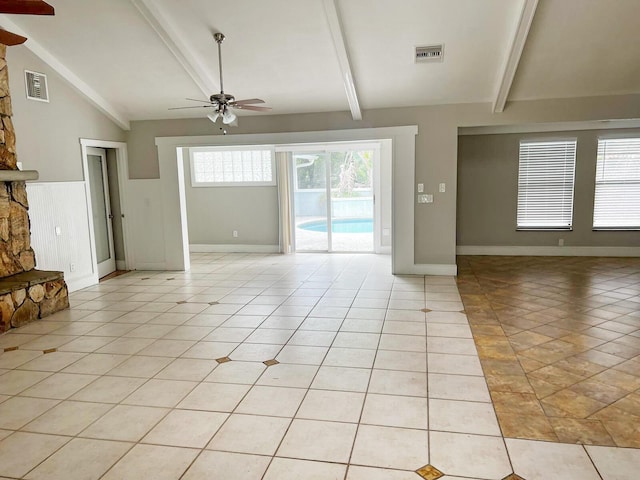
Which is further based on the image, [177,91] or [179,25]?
[177,91]

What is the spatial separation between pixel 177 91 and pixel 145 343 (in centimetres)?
372

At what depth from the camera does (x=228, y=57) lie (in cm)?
523

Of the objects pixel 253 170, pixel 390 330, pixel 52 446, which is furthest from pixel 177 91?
pixel 52 446

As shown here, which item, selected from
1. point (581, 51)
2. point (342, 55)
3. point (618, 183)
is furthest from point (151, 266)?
point (618, 183)

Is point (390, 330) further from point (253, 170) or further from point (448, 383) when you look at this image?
point (253, 170)

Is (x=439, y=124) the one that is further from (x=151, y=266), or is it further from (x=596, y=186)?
(x=151, y=266)

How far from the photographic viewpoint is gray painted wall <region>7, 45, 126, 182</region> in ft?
16.8

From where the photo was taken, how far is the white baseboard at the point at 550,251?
7.48 metres

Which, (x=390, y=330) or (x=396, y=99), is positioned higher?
(x=396, y=99)

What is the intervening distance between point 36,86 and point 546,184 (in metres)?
7.82

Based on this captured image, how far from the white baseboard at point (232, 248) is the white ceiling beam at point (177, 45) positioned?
11.8 feet

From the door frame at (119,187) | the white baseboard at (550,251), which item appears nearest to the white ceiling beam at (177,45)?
the door frame at (119,187)

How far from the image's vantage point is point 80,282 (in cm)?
616

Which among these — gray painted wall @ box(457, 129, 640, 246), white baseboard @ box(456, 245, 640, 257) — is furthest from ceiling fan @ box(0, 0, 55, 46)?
white baseboard @ box(456, 245, 640, 257)
